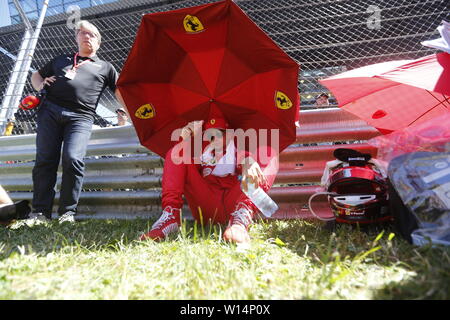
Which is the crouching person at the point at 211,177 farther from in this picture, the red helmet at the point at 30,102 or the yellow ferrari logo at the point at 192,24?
the red helmet at the point at 30,102

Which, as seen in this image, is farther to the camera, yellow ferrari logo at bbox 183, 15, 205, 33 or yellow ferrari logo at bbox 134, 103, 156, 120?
yellow ferrari logo at bbox 134, 103, 156, 120

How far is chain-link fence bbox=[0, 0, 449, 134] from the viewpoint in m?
5.37

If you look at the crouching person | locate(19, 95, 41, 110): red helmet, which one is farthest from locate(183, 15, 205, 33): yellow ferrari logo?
locate(19, 95, 41, 110): red helmet

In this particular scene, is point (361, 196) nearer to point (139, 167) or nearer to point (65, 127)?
point (139, 167)

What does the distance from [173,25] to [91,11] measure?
8189 millimetres

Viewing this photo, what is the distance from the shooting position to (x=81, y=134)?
8.55ft

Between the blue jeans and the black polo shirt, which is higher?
the black polo shirt

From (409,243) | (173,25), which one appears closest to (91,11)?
(173,25)

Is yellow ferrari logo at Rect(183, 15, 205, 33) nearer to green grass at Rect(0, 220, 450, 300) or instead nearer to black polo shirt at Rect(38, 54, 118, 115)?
black polo shirt at Rect(38, 54, 118, 115)

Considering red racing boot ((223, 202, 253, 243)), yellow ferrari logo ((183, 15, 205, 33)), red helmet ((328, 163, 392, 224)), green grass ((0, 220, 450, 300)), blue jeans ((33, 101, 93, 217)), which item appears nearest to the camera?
green grass ((0, 220, 450, 300))

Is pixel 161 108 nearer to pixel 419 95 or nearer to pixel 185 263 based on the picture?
pixel 185 263

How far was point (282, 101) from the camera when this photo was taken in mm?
2018

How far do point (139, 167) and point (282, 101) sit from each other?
153 centimetres

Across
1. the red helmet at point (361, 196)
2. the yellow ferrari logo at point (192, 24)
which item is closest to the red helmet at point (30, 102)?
the yellow ferrari logo at point (192, 24)
